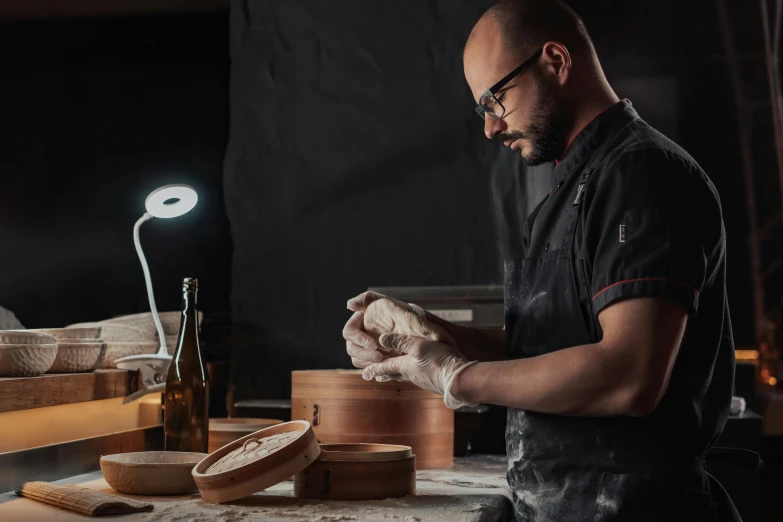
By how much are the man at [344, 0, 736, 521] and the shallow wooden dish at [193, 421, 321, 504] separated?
0.23 meters

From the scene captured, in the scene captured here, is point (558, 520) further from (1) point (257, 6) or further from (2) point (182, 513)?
(1) point (257, 6)

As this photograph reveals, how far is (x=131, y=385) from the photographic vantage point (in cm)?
234

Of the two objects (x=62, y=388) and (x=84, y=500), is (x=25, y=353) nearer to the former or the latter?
(x=62, y=388)

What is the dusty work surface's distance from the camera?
5.02 ft

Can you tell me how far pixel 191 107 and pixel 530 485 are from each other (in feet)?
8.51

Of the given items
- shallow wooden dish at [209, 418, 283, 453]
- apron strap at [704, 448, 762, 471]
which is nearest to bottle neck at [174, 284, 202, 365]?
shallow wooden dish at [209, 418, 283, 453]

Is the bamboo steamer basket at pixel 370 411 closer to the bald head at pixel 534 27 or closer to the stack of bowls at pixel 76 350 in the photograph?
the stack of bowls at pixel 76 350

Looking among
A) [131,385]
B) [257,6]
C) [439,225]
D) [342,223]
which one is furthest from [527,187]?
[131,385]

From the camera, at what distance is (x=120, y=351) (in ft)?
7.88

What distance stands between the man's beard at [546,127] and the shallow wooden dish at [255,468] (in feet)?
2.47

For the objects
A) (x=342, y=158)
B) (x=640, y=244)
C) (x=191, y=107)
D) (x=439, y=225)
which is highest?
(x=191, y=107)

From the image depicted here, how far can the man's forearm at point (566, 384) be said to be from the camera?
52.7 inches

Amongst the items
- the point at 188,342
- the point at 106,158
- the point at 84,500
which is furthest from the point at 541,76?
the point at 106,158

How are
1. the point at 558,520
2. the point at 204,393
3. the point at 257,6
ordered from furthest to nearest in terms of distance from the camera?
the point at 257,6, the point at 204,393, the point at 558,520
